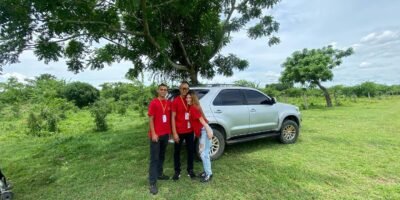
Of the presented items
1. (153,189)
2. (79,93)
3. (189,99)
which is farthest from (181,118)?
(79,93)

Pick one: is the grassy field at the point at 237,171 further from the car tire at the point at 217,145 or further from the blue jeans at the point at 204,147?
the blue jeans at the point at 204,147

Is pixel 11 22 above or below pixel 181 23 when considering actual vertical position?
below

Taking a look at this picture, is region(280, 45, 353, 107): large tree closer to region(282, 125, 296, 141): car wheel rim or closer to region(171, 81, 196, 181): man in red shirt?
region(282, 125, 296, 141): car wheel rim

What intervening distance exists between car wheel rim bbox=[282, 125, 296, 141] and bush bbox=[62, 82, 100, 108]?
30211 mm

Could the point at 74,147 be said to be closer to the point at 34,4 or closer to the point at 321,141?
the point at 34,4

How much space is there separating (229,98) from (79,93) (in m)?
32.0

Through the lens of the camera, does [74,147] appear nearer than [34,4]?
No

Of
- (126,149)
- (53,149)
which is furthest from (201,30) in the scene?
(53,149)

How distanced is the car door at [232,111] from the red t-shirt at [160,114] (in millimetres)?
1655

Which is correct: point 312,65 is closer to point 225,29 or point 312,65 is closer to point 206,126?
point 225,29

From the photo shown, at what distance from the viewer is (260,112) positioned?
6785 mm

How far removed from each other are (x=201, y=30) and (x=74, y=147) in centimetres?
511

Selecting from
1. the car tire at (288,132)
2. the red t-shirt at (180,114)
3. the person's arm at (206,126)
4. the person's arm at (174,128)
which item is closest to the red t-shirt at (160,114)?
the person's arm at (174,128)

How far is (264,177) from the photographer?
4977 millimetres
